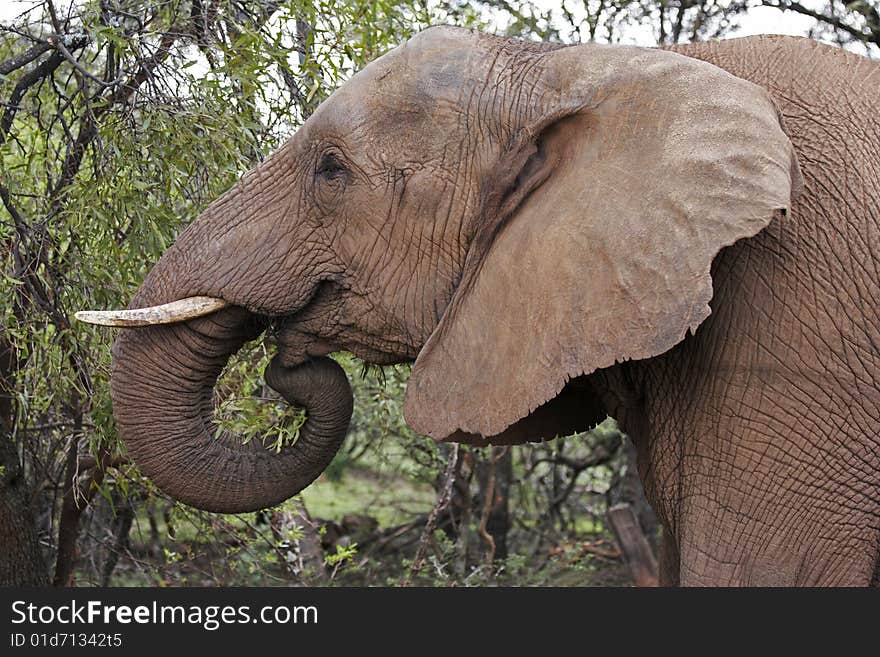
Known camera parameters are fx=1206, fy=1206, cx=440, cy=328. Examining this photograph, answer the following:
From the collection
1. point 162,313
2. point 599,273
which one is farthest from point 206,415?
point 599,273

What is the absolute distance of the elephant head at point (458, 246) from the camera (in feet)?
8.86

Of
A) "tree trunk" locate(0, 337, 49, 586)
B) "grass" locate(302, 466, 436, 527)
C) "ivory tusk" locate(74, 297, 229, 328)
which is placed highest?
"grass" locate(302, 466, 436, 527)

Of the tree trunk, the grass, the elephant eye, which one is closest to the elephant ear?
the elephant eye

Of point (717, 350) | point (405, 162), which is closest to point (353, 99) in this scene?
point (405, 162)

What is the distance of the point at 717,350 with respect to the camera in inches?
113

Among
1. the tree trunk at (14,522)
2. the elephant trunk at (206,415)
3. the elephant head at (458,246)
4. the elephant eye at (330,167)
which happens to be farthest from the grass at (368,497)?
the elephant eye at (330,167)

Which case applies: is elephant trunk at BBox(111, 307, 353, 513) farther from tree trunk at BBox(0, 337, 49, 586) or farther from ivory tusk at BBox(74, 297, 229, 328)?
tree trunk at BBox(0, 337, 49, 586)

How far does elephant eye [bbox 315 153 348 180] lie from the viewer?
312cm

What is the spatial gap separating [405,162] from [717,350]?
2.95 ft

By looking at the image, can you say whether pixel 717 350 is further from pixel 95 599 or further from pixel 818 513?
pixel 95 599

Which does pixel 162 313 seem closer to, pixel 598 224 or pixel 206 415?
pixel 206 415

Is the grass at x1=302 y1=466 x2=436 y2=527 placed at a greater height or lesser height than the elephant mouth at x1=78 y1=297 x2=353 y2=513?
greater

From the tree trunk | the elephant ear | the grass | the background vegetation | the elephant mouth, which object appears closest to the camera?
the elephant ear

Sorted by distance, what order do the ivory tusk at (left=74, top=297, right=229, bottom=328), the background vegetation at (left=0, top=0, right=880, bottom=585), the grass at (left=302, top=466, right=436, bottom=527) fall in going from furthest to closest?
1. the grass at (left=302, top=466, right=436, bottom=527)
2. the background vegetation at (left=0, top=0, right=880, bottom=585)
3. the ivory tusk at (left=74, top=297, right=229, bottom=328)
